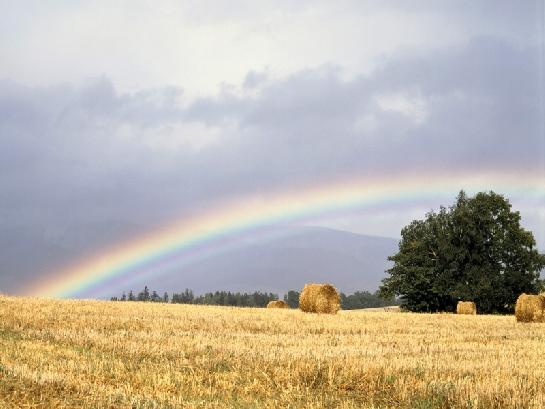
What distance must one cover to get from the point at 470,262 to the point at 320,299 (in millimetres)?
32967

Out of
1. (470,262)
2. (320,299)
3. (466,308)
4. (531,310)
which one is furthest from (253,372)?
(470,262)

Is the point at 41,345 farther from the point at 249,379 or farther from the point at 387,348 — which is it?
the point at 387,348

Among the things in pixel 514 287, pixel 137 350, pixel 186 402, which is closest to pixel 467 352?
pixel 137 350

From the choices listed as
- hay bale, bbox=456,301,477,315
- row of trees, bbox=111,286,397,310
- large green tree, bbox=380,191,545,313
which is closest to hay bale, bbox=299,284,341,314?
hay bale, bbox=456,301,477,315

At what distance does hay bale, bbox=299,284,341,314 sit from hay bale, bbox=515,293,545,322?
10.4 m

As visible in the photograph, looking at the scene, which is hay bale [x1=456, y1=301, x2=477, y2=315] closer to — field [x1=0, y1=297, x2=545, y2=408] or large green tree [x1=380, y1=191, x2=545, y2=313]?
large green tree [x1=380, y1=191, x2=545, y2=313]

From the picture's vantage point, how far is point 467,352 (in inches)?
576

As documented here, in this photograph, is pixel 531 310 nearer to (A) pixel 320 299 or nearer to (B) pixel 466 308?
(A) pixel 320 299

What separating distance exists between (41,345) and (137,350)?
2381mm

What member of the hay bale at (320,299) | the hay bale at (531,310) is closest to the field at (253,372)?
the hay bale at (320,299)

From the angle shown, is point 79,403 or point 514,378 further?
point 514,378

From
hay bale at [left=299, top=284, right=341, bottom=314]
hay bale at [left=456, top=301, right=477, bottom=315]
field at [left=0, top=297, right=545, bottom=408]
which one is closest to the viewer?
field at [left=0, top=297, right=545, bottom=408]

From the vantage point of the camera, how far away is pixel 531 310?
3344cm

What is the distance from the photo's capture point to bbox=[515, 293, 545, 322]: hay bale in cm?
3341
